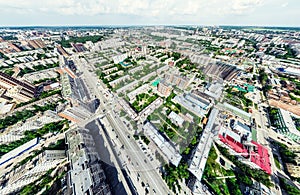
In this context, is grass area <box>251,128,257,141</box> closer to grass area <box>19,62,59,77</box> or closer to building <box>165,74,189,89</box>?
building <box>165,74,189,89</box>

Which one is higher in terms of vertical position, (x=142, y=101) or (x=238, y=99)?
(x=238, y=99)

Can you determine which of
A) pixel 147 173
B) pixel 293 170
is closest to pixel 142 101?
pixel 147 173

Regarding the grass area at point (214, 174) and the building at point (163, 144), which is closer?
the grass area at point (214, 174)

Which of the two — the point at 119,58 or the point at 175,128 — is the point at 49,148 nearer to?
the point at 175,128

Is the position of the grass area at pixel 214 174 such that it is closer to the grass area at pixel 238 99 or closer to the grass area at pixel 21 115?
the grass area at pixel 238 99

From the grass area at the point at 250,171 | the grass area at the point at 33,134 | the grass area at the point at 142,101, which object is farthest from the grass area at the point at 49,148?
the grass area at the point at 250,171

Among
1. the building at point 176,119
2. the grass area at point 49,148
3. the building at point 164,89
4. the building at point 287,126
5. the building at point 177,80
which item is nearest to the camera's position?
the grass area at point 49,148

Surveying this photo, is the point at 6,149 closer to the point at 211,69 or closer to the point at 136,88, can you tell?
the point at 136,88
